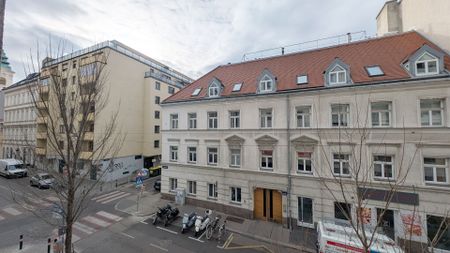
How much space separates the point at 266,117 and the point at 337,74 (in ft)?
18.7

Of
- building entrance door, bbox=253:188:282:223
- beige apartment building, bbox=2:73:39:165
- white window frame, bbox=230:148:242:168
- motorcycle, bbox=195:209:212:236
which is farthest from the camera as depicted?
beige apartment building, bbox=2:73:39:165

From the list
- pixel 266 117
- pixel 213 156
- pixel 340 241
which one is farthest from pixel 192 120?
pixel 340 241

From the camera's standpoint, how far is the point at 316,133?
46.9ft

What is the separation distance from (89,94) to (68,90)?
3.66 ft

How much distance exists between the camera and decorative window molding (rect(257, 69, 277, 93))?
15953 mm

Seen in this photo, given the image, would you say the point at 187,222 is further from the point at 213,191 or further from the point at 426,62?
the point at 426,62

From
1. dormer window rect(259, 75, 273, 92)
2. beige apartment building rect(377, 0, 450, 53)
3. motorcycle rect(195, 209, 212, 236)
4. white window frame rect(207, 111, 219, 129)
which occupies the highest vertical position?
beige apartment building rect(377, 0, 450, 53)

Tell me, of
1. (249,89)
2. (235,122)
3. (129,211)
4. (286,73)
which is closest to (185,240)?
(129,211)

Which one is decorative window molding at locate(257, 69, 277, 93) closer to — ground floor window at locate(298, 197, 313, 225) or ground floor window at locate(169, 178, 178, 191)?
ground floor window at locate(298, 197, 313, 225)

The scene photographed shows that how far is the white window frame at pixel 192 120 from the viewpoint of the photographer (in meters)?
19.1

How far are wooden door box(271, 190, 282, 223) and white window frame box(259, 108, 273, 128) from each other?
17.0 ft

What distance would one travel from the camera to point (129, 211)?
17250 mm

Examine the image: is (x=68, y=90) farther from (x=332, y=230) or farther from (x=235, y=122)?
(x=332, y=230)

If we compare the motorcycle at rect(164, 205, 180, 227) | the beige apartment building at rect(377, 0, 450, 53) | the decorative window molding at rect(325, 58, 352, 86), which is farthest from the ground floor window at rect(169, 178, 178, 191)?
the beige apartment building at rect(377, 0, 450, 53)
